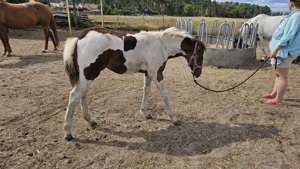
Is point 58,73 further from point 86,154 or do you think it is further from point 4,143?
point 86,154

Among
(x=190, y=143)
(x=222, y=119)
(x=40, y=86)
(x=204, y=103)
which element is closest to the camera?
(x=190, y=143)

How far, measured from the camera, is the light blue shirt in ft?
12.4

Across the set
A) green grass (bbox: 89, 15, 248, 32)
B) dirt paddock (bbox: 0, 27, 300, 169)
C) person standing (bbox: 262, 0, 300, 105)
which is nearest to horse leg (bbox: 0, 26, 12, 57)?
dirt paddock (bbox: 0, 27, 300, 169)

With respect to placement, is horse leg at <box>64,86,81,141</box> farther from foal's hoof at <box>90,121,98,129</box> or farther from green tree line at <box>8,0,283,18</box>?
green tree line at <box>8,0,283,18</box>

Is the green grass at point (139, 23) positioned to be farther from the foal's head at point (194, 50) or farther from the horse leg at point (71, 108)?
the horse leg at point (71, 108)

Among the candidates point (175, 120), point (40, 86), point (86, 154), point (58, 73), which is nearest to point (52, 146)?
point (86, 154)

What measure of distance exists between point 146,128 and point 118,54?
52.8 inches

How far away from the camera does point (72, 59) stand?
3.07 metres

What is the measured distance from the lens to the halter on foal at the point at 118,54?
3.07 meters

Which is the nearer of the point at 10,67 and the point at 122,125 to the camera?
the point at 122,125

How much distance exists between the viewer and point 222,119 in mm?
4047

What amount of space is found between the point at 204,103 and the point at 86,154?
9.01 feet

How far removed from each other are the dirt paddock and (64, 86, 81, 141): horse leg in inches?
5.6

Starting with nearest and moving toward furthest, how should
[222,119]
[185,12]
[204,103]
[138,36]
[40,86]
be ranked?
[138,36], [222,119], [204,103], [40,86], [185,12]
